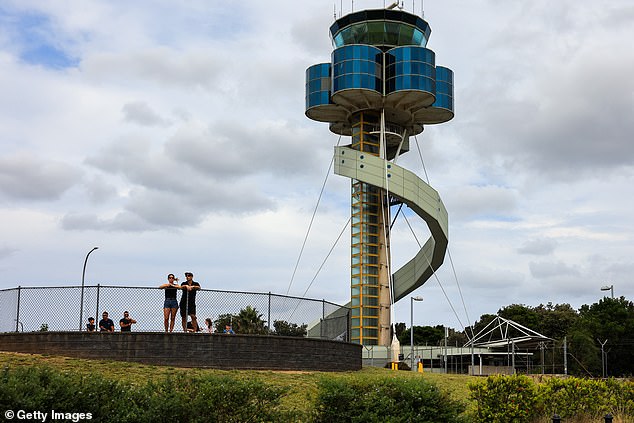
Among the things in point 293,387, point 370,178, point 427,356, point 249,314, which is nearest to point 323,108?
point 370,178

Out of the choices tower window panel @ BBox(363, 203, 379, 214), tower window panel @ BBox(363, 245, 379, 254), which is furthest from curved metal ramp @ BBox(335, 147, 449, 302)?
tower window panel @ BBox(363, 245, 379, 254)

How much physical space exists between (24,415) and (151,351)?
13.4 m

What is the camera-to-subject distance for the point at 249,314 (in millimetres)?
26594

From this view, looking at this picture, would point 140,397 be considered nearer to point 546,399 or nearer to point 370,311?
point 546,399

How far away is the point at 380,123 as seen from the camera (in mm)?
60875

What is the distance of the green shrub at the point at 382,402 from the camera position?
13.9 meters

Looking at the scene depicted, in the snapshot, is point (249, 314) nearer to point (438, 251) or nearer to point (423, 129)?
point (438, 251)

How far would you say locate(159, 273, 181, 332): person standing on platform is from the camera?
24.5 meters

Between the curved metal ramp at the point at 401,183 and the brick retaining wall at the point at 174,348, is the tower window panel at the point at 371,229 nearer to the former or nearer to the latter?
the curved metal ramp at the point at 401,183

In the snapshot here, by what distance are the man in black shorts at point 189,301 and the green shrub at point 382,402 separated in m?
11.2

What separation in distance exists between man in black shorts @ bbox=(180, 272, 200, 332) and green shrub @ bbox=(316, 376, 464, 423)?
11195 mm

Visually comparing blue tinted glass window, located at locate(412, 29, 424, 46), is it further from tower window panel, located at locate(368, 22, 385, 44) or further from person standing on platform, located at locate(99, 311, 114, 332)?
person standing on platform, located at locate(99, 311, 114, 332)

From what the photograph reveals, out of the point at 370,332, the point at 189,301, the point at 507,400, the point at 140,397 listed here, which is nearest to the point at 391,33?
the point at 370,332

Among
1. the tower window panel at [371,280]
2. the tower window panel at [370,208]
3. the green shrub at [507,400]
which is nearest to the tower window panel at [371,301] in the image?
the tower window panel at [371,280]
